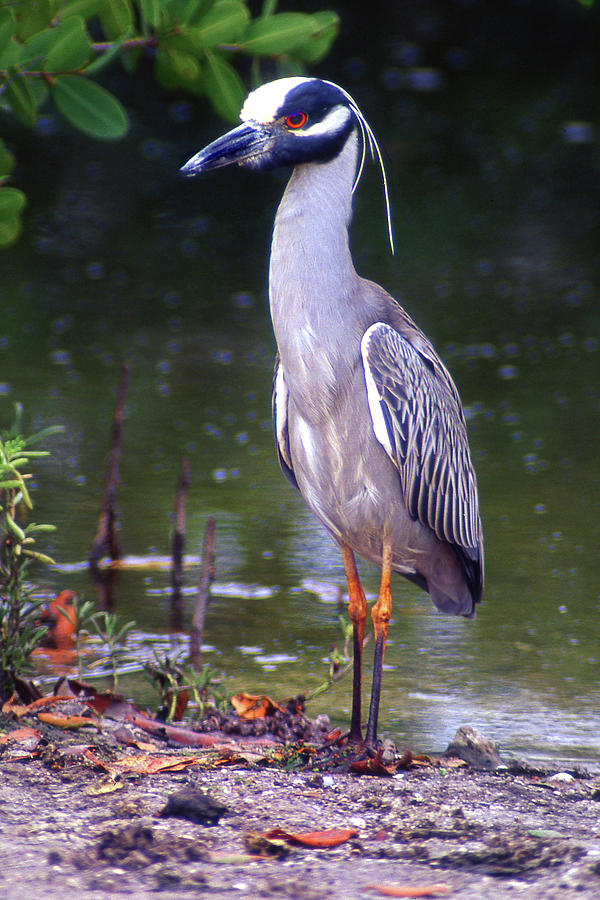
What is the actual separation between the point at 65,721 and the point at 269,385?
435 cm

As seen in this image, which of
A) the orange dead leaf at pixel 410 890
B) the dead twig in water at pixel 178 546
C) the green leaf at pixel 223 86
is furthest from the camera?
the dead twig in water at pixel 178 546

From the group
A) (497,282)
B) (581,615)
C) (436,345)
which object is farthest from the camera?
(497,282)

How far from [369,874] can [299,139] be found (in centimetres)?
197

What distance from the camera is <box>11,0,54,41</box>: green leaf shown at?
11.9 feet

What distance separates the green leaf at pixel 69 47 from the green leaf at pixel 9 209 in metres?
0.36

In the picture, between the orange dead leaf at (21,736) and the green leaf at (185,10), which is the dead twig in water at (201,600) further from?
the green leaf at (185,10)

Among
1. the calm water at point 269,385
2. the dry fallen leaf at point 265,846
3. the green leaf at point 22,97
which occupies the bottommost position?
the calm water at point 269,385

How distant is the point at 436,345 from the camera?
334 inches

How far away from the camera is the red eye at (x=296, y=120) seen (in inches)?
142

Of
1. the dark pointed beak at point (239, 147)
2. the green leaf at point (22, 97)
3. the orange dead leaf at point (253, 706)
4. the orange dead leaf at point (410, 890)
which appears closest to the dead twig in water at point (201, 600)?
the orange dead leaf at point (253, 706)

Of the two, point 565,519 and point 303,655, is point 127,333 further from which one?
point 303,655

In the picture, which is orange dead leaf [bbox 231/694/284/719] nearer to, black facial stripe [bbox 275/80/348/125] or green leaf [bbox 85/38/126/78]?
black facial stripe [bbox 275/80/348/125]

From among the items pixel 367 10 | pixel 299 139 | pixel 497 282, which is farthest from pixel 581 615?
pixel 367 10

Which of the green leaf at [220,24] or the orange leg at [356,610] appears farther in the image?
the orange leg at [356,610]
